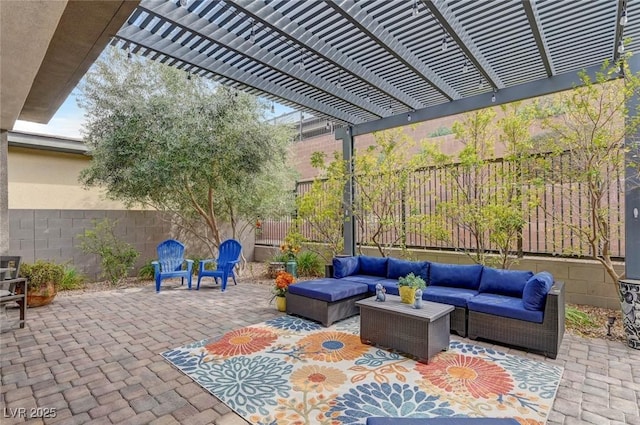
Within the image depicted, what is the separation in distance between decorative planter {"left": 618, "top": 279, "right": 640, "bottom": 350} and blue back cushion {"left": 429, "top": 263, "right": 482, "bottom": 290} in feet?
4.72

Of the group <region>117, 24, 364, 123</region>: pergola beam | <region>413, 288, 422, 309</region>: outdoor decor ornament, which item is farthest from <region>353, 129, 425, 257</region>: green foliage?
<region>413, 288, 422, 309</region>: outdoor decor ornament

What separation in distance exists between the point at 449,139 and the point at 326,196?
2615mm

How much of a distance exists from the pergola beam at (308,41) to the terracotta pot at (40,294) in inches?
203

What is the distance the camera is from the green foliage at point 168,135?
6.02 metres

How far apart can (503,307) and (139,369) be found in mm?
3671

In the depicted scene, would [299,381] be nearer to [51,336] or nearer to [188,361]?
[188,361]

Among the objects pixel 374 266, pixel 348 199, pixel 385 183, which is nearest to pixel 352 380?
pixel 374 266

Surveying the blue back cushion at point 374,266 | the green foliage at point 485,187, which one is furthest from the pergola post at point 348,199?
the green foliage at point 485,187

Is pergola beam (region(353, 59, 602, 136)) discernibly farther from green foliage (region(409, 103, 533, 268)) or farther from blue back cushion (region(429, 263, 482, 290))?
blue back cushion (region(429, 263, 482, 290))

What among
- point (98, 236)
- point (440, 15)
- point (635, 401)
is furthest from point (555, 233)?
point (98, 236)

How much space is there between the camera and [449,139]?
6.41m

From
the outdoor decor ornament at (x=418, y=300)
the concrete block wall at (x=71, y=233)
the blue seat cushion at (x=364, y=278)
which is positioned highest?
the concrete block wall at (x=71, y=233)

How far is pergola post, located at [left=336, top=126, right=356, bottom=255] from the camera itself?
6.79 metres

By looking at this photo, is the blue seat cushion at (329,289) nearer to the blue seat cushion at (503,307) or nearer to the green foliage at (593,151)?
the blue seat cushion at (503,307)
